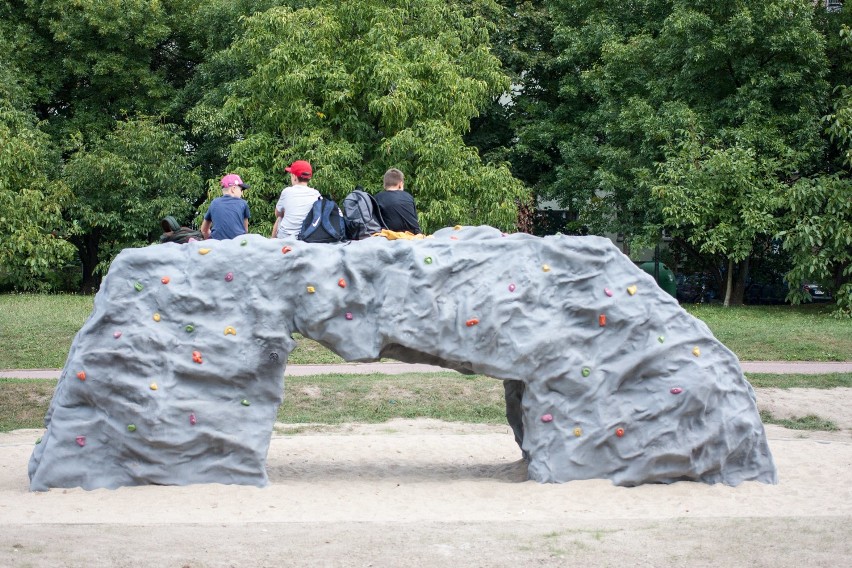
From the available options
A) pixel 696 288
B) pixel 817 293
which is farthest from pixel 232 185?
pixel 696 288

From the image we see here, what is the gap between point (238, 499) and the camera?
9.59 meters

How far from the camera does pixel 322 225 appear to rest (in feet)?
33.8

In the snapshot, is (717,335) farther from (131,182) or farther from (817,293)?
(131,182)

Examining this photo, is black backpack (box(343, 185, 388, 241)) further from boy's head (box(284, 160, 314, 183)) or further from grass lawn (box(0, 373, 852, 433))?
grass lawn (box(0, 373, 852, 433))

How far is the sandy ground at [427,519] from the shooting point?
7.74 meters

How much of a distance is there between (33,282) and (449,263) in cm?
2103

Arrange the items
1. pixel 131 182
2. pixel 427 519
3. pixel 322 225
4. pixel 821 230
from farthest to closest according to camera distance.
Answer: pixel 131 182
pixel 821 230
pixel 322 225
pixel 427 519

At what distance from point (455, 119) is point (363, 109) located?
2068mm

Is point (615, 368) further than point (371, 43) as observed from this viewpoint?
No

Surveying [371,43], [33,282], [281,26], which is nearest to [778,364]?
[371,43]

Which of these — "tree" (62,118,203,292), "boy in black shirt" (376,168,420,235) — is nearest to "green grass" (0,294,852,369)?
"tree" (62,118,203,292)

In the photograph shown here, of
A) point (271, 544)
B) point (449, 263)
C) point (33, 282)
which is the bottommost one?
point (33, 282)

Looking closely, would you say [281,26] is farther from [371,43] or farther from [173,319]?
[173,319]

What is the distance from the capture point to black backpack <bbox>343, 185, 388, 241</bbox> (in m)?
10.4
